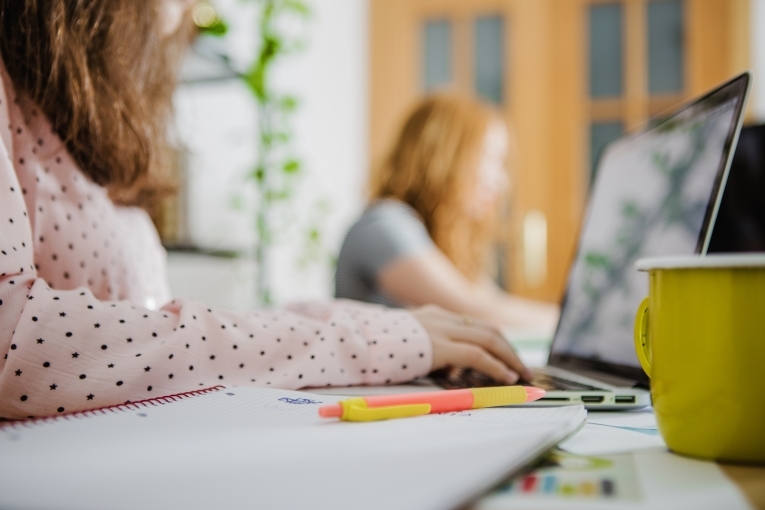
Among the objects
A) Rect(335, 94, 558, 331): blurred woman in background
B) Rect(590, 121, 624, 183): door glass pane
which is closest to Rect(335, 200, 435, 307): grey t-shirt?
Rect(335, 94, 558, 331): blurred woman in background

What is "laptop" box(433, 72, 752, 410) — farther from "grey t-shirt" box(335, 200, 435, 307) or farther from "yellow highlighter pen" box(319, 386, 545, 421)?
"grey t-shirt" box(335, 200, 435, 307)

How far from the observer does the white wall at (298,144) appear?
162cm

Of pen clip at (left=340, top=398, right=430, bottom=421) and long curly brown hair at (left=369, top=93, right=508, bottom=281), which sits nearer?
pen clip at (left=340, top=398, right=430, bottom=421)

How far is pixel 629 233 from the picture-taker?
642 mm

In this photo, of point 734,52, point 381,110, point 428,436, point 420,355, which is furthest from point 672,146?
point 381,110

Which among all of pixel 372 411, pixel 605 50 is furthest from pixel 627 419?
pixel 605 50

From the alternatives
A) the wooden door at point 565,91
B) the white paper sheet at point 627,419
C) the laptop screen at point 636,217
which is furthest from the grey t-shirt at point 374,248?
the wooden door at point 565,91

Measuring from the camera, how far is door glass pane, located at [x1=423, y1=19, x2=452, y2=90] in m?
2.95

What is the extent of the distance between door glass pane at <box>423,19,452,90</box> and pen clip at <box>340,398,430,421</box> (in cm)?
276

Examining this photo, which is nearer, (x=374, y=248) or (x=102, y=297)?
(x=102, y=297)

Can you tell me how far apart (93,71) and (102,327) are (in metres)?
0.30

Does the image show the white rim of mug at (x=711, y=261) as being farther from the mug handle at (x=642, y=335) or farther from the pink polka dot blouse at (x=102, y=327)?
the pink polka dot blouse at (x=102, y=327)

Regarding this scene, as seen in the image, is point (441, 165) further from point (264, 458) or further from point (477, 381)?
point (264, 458)

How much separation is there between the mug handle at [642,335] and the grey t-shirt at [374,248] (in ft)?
3.44
